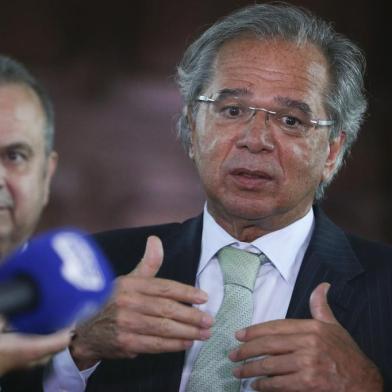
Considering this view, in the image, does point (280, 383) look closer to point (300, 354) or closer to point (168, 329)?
point (300, 354)

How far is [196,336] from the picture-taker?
1.12m

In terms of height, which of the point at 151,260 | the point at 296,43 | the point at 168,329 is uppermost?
the point at 296,43

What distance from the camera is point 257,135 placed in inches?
58.6

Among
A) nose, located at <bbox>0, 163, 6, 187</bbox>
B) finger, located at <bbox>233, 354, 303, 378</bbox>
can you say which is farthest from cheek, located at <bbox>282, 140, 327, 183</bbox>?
nose, located at <bbox>0, 163, 6, 187</bbox>

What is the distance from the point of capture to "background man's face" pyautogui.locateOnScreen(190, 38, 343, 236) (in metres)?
1.48

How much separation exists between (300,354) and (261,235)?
0.41 metres

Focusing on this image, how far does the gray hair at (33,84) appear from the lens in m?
1.50

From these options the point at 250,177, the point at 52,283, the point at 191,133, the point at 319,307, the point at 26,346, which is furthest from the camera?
the point at 191,133

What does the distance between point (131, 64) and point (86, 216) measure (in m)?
0.38

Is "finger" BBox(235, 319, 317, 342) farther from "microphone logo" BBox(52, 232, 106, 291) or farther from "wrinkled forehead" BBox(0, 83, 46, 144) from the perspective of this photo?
"wrinkled forehead" BBox(0, 83, 46, 144)

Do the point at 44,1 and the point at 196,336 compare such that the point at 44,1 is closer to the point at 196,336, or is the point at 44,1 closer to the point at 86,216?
the point at 86,216

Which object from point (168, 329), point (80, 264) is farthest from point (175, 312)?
point (80, 264)

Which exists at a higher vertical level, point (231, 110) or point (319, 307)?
point (231, 110)

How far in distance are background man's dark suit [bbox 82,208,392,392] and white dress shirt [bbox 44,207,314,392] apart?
1.1 inches
